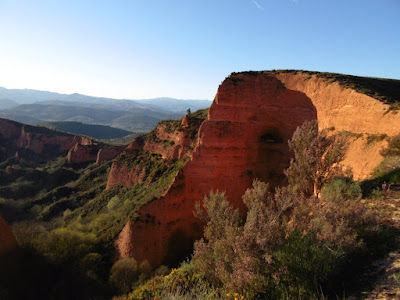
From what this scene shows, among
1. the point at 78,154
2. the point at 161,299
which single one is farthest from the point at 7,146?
the point at 161,299

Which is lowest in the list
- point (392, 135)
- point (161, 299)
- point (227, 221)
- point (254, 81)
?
point (161, 299)

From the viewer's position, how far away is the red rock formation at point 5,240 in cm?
1212

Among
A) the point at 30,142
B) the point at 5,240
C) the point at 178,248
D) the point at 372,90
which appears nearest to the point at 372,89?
the point at 372,90

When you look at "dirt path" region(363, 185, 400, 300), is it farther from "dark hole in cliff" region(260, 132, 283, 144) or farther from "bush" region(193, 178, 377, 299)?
"dark hole in cliff" region(260, 132, 283, 144)

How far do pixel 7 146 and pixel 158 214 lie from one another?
223 feet

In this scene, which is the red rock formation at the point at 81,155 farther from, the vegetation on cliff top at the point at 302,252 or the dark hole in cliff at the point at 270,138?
the vegetation on cliff top at the point at 302,252

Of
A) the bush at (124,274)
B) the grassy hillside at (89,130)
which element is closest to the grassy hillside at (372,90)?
the bush at (124,274)

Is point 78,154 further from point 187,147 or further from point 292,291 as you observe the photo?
point 292,291

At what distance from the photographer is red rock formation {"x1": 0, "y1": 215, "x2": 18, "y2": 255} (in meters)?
12.1

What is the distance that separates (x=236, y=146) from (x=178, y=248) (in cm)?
885

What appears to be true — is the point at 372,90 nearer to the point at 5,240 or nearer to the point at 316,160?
the point at 316,160

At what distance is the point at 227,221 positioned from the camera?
6.09 metres

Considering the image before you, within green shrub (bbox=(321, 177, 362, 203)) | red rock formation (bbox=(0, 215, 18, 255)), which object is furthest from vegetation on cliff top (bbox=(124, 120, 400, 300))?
red rock formation (bbox=(0, 215, 18, 255))

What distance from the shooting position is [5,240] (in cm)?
1236
